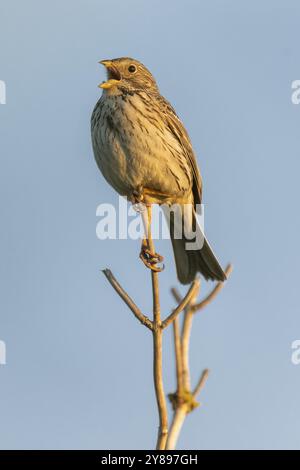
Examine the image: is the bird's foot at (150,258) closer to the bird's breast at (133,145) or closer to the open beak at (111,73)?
the bird's breast at (133,145)

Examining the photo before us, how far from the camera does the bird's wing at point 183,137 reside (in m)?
6.70

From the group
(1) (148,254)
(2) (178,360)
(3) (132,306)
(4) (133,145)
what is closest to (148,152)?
(4) (133,145)

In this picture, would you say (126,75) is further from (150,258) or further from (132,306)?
(132,306)

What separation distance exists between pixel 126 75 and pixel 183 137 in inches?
28.8

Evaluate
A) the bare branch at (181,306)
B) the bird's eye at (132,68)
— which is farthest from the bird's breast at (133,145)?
the bare branch at (181,306)

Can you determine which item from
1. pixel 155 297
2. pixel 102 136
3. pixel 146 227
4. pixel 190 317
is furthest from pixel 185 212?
pixel 190 317

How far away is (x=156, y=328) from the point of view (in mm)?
3625

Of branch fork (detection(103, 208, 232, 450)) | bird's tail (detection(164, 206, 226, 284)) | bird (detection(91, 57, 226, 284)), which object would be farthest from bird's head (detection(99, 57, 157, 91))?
branch fork (detection(103, 208, 232, 450))

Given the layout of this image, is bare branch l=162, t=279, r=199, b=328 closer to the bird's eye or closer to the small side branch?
the small side branch

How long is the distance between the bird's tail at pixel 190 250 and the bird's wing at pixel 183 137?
196mm

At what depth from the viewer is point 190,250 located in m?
6.70
